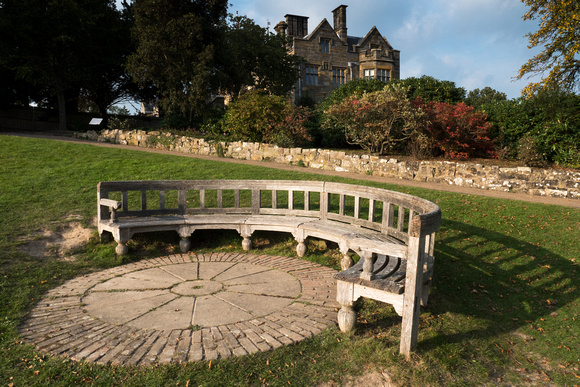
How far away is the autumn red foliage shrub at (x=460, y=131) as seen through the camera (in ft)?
53.6

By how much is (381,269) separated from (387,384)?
1431 mm

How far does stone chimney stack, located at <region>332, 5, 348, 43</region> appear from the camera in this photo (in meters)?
38.2

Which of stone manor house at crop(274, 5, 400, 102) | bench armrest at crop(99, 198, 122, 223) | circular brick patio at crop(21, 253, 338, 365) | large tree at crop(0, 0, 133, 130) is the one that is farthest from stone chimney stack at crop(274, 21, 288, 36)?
circular brick patio at crop(21, 253, 338, 365)

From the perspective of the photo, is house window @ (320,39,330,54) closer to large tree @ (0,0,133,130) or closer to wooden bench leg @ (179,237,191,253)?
large tree @ (0,0,133,130)

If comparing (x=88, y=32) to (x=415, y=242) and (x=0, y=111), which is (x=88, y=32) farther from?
(x=415, y=242)

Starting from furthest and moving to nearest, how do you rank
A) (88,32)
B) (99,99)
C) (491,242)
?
(99,99) → (88,32) → (491,242)

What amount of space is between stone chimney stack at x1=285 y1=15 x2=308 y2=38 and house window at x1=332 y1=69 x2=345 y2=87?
446 cm

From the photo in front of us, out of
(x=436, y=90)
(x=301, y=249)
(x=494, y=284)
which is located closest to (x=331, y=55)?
(x=436, y=90)

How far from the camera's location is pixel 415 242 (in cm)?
381

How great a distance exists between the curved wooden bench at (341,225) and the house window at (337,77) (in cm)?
3059

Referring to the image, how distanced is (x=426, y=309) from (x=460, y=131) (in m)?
13.2

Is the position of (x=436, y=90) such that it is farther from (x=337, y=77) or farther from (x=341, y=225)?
(x=337, y=77)

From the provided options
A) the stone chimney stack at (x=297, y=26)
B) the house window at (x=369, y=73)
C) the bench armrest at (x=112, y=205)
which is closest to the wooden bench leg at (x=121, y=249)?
the bench armrest at (x=112, y=205)

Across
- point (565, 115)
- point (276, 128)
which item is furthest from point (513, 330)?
point (276, 128)
